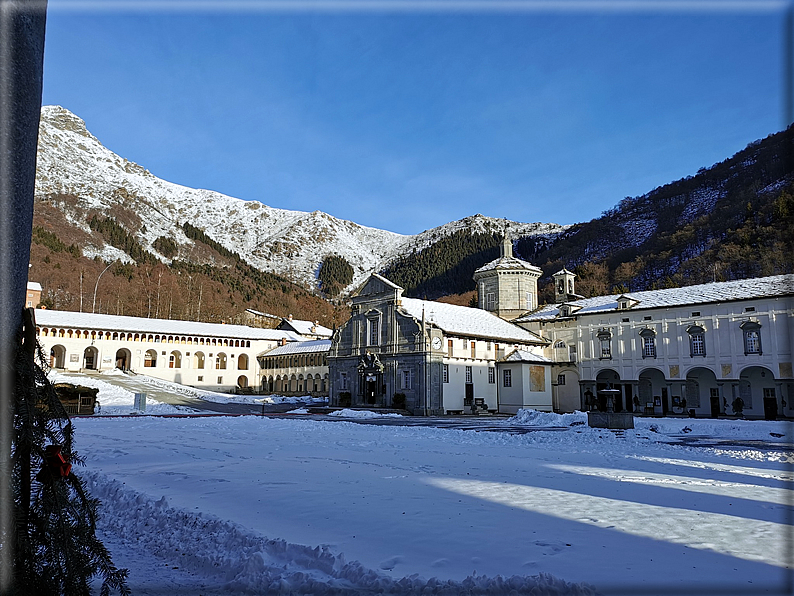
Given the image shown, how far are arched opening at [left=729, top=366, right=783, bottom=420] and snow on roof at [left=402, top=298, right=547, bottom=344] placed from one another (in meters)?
16.9

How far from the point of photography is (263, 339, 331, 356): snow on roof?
239 feet

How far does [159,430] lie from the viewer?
76.9 ft

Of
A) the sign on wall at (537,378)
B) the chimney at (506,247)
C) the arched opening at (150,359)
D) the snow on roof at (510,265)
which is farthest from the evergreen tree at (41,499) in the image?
the arched opening at (150,359)

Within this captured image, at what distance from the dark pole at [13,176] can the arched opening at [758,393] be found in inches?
1915

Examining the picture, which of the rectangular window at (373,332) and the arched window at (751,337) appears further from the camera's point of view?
the rectangular window at (373,332)

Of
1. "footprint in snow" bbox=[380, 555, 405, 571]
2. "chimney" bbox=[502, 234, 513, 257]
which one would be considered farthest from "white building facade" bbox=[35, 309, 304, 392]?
"footprint in snow" bbox=[380, 555, 405, 571]

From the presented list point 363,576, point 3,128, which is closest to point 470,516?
point 363,576

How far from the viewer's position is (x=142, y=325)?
246 feet

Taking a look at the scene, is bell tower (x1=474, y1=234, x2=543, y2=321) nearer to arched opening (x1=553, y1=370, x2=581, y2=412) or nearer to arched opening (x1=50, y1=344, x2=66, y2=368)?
arched opening (x1=553, y1=370, x2=581, y2=412)

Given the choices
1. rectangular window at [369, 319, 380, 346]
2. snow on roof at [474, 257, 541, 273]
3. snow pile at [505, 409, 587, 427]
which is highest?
snow on roof at [474, 257, 541, 273]

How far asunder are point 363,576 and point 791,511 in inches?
277

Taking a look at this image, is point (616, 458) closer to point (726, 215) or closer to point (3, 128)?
point (3, 128)

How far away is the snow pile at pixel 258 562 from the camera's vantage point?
18.4 ft

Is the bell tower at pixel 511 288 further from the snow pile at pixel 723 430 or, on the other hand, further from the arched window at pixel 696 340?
the snow pile at pixel 723 430
